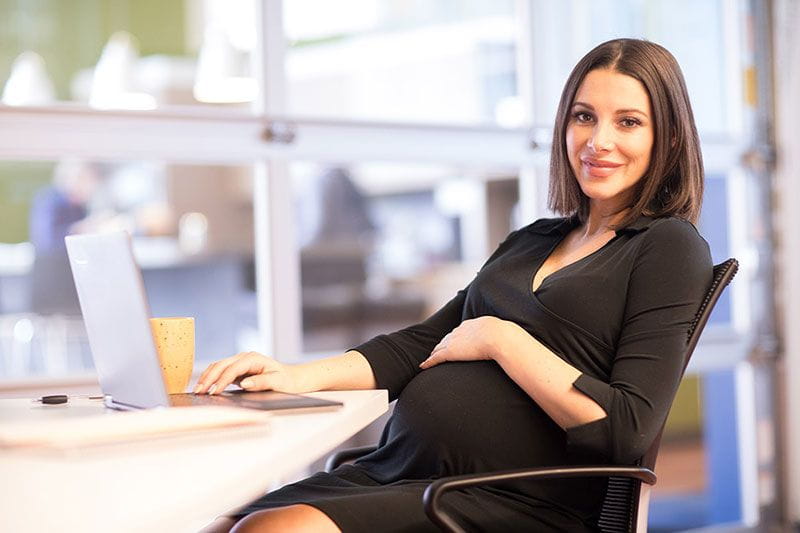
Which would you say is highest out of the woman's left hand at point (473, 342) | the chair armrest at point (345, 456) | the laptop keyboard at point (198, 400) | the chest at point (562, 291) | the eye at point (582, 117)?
the eye at point (582, 117)

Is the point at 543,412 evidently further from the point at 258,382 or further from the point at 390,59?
the point at 390,59

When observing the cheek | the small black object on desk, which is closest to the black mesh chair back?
the cheek

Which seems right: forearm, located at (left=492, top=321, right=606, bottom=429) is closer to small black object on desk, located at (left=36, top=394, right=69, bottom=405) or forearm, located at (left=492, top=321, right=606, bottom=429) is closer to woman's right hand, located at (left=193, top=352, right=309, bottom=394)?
woman's right hand, located at (left=193, top=352, right=309, bottom=394)

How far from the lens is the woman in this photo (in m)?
1.59

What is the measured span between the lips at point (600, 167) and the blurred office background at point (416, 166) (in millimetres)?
1216

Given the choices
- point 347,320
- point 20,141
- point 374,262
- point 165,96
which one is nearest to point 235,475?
point 20,141

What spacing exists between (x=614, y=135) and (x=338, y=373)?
0.63 metres

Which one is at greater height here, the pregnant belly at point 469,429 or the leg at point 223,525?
the pregnant belly at point 469,429

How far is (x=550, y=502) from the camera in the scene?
66.9 inches

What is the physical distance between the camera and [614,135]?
6.17 ft

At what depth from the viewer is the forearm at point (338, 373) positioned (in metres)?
1.84

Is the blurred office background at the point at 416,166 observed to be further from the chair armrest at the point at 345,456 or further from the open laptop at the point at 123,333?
the open laptop at the point at 123,333

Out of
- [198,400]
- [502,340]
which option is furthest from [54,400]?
[502,340]

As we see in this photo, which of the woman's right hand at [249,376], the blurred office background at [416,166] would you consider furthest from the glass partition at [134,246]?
the woman's right hand at [249,376]
